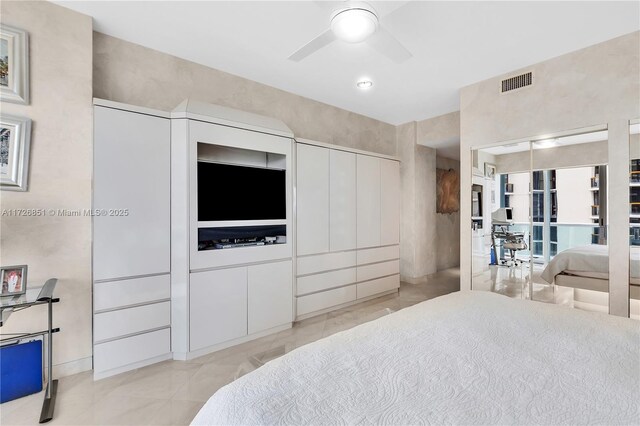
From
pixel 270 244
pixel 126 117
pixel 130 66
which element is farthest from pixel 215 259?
pixel 130 66

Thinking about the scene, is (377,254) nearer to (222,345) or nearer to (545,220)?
(545,220)

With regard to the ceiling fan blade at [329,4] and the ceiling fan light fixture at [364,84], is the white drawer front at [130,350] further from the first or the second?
the ceiling fan light fixture at [364,84]

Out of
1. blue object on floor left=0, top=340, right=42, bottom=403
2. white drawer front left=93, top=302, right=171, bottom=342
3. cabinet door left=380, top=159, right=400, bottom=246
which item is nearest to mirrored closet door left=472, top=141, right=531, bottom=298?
cabinet door left=380, top=159, right=400, bottom=246

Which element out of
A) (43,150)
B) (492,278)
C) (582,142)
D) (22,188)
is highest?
(582,142)

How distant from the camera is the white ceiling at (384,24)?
2.31 meters

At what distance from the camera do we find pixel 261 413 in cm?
91

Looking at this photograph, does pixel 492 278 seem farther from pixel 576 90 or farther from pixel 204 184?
pixel 204 184

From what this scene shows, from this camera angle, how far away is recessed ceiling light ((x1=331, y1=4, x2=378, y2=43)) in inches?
71.2

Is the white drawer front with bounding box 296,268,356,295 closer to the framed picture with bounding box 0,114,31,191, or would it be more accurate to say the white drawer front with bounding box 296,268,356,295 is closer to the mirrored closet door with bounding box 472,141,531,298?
the mirrored closet door with bounding box 472,141,531,298

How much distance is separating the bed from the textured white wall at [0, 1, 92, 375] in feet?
14.7

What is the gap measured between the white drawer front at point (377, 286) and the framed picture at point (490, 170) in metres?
2.08

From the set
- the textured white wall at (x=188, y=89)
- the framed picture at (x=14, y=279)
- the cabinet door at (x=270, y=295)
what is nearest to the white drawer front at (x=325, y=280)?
the cabinet door at (x=270, y=295)

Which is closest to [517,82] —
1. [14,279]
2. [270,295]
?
[270,295]

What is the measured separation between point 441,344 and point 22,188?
3.00 metres
